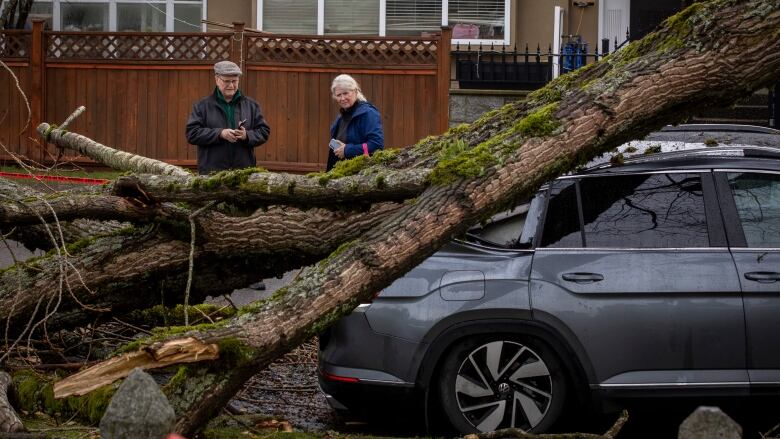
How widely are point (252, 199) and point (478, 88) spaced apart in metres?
11.4

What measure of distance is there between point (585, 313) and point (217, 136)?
15.7 feet

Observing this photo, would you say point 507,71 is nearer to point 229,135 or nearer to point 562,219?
point 229,135

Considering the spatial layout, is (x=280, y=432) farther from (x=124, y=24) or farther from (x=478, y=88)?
(x=124, y=24)

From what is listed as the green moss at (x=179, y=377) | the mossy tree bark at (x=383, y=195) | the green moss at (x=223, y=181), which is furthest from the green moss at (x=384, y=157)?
the green moss at (x=179, y=377)

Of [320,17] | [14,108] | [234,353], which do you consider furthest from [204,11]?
[234,353]

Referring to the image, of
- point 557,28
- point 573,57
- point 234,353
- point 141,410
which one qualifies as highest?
point 557,28

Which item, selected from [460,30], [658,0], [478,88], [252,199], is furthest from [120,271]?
[658,0]

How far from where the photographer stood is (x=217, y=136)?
10.6 m

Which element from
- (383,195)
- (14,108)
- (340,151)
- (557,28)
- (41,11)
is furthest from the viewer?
(41,11)

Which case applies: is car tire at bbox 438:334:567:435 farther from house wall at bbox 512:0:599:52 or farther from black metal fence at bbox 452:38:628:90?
house wall at bbox 512:0:599:52

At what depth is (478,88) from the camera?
17984 millimetres

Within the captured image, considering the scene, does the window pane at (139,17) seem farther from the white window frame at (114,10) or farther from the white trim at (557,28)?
the white trim at (557,28)

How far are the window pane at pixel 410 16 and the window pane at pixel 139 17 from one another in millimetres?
4051

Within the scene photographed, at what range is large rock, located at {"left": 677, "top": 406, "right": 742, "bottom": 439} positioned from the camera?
3.33m
